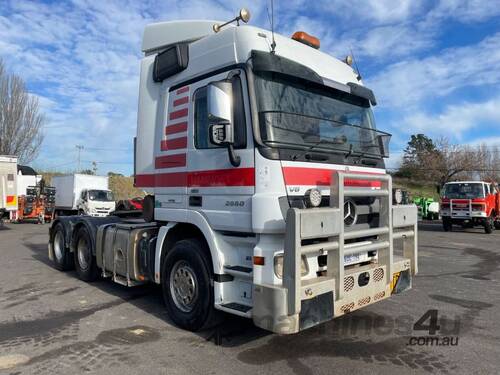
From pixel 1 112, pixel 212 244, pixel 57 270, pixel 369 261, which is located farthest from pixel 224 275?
pixel 1 112

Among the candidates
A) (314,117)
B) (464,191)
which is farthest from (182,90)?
(464,191)

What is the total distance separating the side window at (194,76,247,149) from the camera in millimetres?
4457

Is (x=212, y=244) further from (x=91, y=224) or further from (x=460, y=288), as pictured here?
(x=460, y=288)

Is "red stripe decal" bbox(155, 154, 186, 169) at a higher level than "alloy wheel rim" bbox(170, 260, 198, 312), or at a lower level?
higher

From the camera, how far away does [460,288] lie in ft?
25.7

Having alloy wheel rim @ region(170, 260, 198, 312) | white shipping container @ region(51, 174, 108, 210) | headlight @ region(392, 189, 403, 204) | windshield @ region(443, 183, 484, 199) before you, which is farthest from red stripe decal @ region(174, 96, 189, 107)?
white shipping container @ region(51, 174, 108, 210)

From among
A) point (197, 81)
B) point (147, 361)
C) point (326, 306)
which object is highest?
point (197, 81)

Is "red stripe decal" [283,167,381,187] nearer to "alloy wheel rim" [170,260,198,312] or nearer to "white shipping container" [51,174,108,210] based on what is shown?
"alloy wheel rim" [170,260,198,312]

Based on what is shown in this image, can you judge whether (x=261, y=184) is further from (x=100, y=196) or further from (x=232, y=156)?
(x=100, y=196)

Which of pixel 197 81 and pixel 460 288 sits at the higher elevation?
pixel 197 81

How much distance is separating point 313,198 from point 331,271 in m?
0.75

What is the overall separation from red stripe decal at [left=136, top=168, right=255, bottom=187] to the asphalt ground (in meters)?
1.76

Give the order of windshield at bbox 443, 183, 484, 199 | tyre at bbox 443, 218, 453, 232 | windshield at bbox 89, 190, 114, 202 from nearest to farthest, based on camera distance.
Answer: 1. windshield at bbox 443, 183, 484, 199
2. tyre at bbox 443, 218, 453, 232
3. windshield at bbox 89, 190, 114, 202

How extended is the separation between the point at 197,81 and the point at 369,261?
295 centimetres
